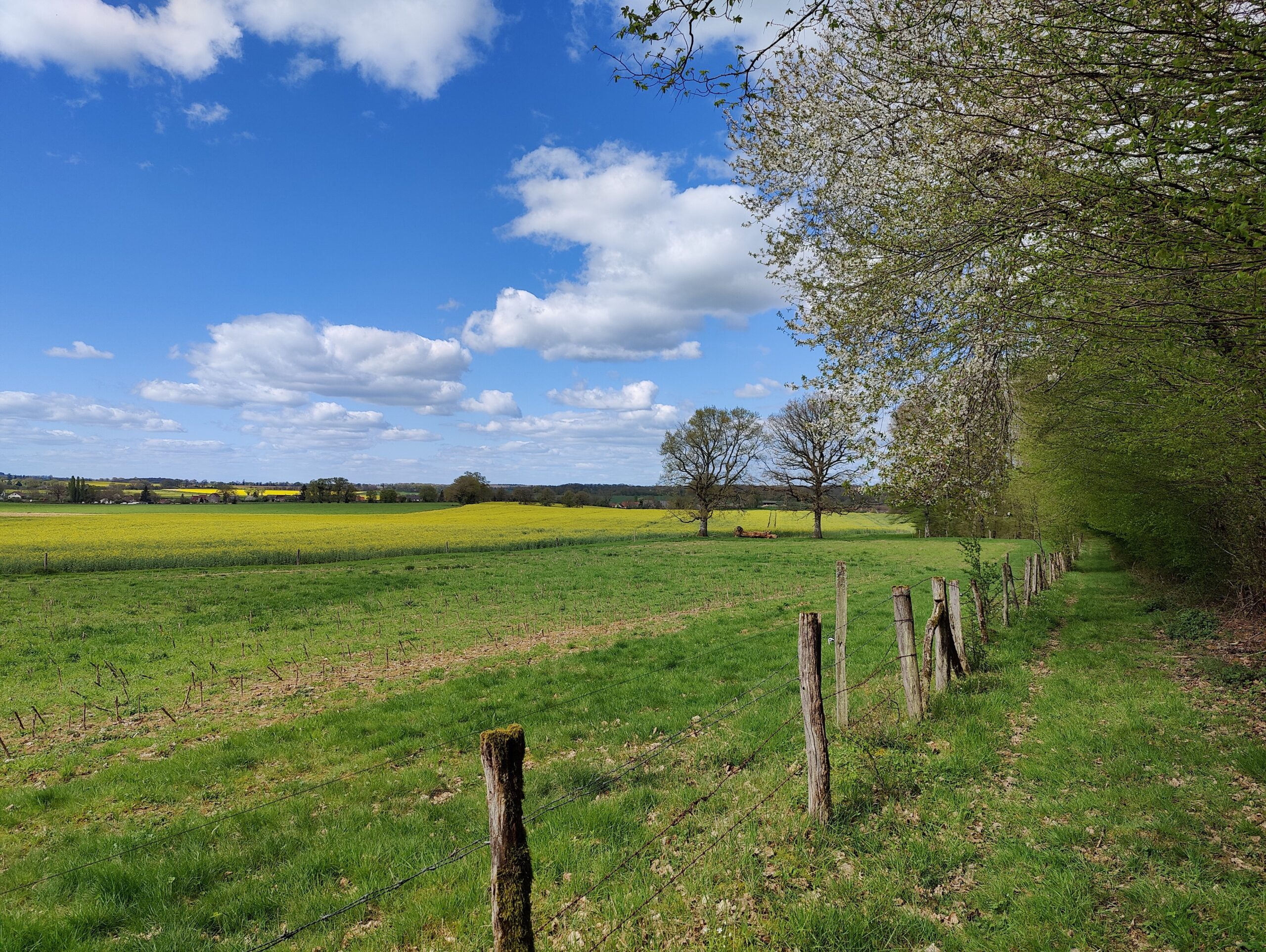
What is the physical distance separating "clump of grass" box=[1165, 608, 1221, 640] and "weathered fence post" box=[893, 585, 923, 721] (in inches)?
393

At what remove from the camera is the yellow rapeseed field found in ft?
108

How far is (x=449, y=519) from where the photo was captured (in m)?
67.1

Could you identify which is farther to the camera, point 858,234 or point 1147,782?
point 858,234

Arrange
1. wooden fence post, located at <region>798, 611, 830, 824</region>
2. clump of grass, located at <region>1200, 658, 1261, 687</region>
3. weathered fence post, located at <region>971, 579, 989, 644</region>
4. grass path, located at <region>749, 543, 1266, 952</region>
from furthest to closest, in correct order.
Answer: weathered fence post, located at <region>971, 579, 989, 644</region> < clump of grass, located at <region>1200, 658, 1261, 687</region> < wooden fence post, located at <region>798, 611, 830, 824</region> < grass path, located at <region>749, 543, 1266, 952</region>

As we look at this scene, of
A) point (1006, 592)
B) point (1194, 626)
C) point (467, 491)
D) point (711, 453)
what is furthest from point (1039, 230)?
point (467, 491)

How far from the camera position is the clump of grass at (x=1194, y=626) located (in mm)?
13648

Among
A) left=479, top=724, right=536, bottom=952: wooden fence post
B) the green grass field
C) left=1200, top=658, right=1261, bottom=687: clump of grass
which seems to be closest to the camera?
left=479, top=724, right=536, bottom=952: wooden fence post

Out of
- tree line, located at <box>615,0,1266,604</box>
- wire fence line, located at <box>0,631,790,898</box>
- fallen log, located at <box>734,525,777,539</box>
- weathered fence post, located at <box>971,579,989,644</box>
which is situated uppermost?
tree line, located at <box>615,0,1266,604</box>

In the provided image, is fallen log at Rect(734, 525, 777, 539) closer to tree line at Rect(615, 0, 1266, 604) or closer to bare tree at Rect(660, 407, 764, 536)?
bare tree at Rect(660, 407, 764, 536)

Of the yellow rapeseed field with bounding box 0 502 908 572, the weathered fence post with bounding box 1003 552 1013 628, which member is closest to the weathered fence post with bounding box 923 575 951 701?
the weathered fence post with bounding box 1003 552 1013 628

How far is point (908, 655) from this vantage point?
26.3 feet

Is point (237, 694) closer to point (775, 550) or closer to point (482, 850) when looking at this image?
point (482, 850)

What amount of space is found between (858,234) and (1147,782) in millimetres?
7693

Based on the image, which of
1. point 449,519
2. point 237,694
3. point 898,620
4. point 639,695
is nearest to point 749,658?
point 639,695
